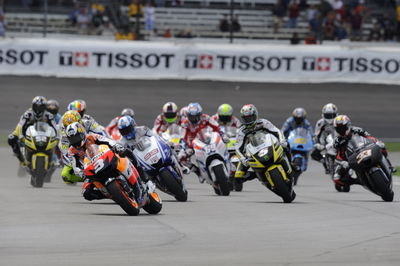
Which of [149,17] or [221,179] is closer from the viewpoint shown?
[221,179]

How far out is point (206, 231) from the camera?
12.7 meters

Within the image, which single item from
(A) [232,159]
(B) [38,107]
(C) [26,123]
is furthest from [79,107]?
(A) [232,159]

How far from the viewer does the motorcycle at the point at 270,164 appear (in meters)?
16.4

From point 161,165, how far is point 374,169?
308cm

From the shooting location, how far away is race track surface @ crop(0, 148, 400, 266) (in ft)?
34.4

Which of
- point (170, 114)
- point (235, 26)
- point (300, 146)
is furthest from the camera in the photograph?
point (235, 26)

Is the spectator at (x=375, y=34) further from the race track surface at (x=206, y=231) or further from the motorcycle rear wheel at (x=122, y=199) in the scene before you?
the motorcycle rear wheel at (x=122, y=199)

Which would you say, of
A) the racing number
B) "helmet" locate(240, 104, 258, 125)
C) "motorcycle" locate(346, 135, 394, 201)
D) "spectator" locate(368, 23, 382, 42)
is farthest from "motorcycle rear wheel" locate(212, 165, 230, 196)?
"spectator" locate(368, 23, 382, 42)

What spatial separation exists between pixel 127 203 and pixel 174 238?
2151mm

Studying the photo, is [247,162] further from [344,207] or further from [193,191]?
[193,191]

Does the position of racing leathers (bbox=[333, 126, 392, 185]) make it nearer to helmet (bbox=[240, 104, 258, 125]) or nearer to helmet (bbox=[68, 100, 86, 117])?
helmet (bbox=[240, 104, 258, 125])

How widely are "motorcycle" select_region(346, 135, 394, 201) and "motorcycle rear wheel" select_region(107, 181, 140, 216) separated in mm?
4016

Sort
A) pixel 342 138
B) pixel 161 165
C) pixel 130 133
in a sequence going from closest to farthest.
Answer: pixel 161 165
pixel 130 133
pixel 342 138

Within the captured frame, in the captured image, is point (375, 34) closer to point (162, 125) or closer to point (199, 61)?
point (199, 61)
